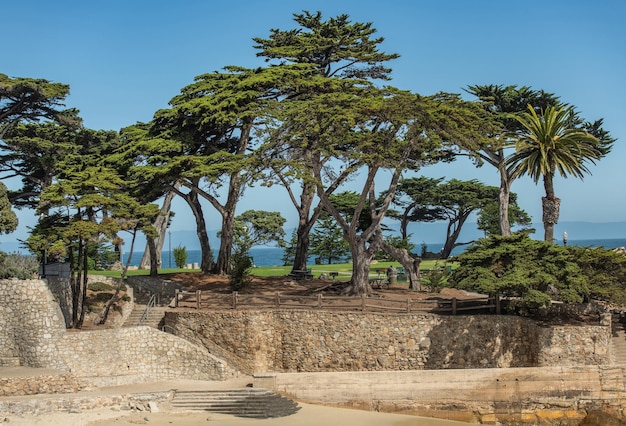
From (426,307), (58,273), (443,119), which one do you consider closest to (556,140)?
(443,119)

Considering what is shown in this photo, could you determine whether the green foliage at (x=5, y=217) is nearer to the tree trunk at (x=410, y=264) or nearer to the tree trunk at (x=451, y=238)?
the tree trunk at (x=410, y=264)

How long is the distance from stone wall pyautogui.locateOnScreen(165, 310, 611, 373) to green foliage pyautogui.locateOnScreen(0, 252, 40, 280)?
730 cm

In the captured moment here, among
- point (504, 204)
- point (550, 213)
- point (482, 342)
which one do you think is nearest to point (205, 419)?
point (482, 342)

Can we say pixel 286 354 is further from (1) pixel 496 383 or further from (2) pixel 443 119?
(2) pixel 443 119

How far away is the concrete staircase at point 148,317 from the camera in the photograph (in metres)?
35.4

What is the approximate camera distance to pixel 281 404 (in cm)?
2875

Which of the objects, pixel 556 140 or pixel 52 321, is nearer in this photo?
pixel 52 321

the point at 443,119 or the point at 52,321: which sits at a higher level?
the point at 443,119

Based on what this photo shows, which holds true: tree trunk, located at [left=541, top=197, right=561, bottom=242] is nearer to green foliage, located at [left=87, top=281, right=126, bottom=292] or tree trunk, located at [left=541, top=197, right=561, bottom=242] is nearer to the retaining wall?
the retaining wall

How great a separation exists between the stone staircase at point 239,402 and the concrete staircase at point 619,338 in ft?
46.3

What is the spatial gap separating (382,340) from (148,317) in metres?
11.2

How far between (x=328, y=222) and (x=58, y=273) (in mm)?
45326

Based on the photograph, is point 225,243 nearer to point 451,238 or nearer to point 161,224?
point 161,224

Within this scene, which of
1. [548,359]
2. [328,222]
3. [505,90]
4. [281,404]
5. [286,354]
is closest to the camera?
[281,404]
